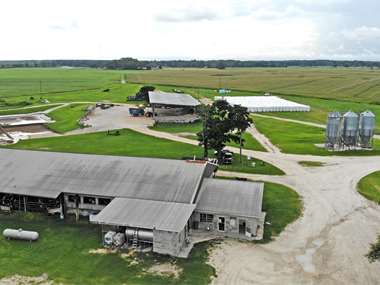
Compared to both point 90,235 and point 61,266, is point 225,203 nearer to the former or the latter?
point 90,235

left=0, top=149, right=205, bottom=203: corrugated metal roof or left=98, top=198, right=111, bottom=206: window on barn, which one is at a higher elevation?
left=0, top=149, right=205, bottom=203: corrugated metal roof

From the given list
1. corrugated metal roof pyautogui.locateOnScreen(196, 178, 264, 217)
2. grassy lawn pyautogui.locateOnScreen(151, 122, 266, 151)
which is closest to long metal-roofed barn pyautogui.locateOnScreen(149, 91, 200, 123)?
grassy lawn pyautogui.locateOnScreen(151, 122, 266, 151)

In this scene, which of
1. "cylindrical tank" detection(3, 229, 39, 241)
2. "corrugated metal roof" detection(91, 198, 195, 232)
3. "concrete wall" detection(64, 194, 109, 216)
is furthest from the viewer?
"concrete wall" detection(64, 194, 109, 216)

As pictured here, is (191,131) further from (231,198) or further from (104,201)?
(231,198)

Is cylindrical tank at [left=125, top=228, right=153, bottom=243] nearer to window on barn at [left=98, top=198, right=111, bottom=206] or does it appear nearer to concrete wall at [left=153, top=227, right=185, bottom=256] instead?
concrete wall at [left=153, top=227, right=185, bottom=256]

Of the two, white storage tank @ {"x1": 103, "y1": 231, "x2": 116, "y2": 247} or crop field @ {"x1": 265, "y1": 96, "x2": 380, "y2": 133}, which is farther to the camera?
crop field @ {"x1": 265, "y1": 96, "x2": 380, "y2": 133}

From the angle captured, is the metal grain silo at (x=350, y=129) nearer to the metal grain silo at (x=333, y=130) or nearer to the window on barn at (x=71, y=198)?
the metal grain silo at (x=333, y=130)

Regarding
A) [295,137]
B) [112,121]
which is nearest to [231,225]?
[295,137]
